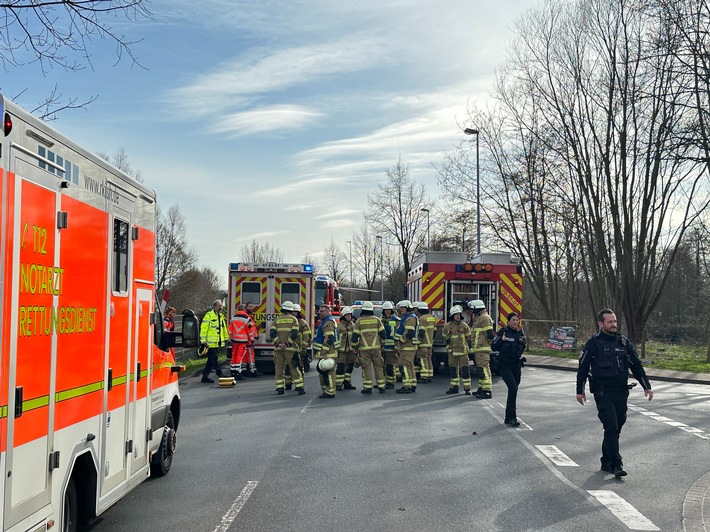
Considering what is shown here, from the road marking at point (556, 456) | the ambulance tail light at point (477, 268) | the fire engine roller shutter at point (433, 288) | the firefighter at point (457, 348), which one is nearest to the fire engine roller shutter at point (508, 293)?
the ambulance tail light at point (477, 268)

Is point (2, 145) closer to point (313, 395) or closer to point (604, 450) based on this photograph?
point (604, 450)

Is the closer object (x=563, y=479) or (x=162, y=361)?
(x=162, y=361)

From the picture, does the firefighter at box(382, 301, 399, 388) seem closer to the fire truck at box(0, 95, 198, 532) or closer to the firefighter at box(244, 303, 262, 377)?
the firefighter at box(244, 303, 262, 377)

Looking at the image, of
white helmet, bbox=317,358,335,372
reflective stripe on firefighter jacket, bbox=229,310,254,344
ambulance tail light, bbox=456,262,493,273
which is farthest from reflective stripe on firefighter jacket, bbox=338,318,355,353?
ambulance tail light, bbox=456,262,493,273

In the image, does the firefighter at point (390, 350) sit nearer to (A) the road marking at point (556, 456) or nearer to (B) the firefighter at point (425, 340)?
(B) the firefighter at point (425, 340)

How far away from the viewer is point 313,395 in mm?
15836

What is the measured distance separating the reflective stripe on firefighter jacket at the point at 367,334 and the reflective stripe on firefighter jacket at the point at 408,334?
471 millimetres

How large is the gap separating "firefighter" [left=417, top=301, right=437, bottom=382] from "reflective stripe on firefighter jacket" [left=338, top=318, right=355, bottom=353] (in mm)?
1612

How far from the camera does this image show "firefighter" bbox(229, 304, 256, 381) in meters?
19.0

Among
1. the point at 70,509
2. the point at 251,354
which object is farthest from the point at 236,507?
the point at 251,354

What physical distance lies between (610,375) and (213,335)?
11296 millimetres

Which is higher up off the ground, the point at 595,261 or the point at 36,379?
the point at 595,261

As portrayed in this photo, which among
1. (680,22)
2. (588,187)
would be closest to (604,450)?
(680,22)

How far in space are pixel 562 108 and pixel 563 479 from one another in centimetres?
2825
